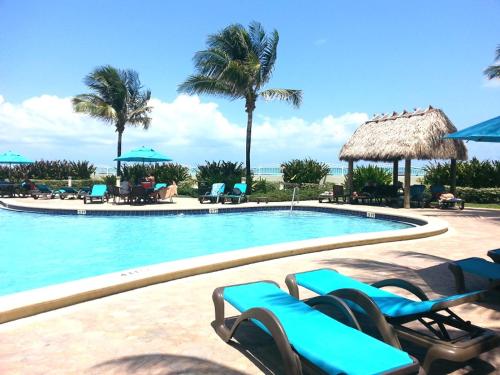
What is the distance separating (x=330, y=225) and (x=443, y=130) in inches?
261

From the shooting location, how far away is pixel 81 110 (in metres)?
26.3

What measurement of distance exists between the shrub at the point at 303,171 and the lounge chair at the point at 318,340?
1940 cm

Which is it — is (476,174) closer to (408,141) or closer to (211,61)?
(408,141)

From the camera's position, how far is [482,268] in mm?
4406

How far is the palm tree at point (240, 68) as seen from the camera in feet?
66.7

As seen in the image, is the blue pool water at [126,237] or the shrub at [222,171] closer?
the blue pool water at [126,237]

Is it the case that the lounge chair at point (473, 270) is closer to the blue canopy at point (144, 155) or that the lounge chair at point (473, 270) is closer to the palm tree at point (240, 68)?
the blue canopy at point (144, 155)

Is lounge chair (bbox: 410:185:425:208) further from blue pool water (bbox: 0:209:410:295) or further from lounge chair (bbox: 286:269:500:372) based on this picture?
lounge chair (bbox: 286:269:500:372)

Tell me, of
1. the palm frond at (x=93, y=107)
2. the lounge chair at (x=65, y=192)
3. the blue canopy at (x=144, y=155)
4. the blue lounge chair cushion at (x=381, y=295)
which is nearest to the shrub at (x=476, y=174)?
the blue canopy at (x=144, y=155)

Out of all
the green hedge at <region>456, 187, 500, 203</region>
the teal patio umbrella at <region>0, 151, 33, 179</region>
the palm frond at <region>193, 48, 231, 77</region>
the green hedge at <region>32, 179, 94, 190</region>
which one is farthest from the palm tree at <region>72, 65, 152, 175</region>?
the green hedge at <region>456, 187, 500, 203</region>

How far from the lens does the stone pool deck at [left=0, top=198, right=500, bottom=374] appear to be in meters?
2.92

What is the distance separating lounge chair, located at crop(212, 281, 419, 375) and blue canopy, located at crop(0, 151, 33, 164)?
2217 cm

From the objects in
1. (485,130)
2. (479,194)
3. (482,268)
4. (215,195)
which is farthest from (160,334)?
(479,194)

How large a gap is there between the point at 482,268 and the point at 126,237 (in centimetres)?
869
